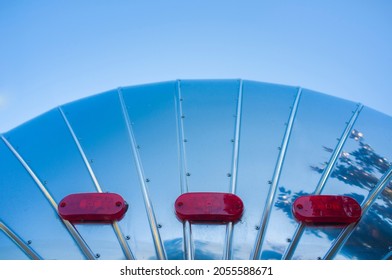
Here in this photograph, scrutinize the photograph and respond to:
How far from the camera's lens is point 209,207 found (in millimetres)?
2422

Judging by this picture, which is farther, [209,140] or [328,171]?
[209,140]

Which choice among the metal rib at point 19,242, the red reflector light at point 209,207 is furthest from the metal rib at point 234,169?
the metal rib at point 19,242

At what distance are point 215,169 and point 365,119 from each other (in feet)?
6.84

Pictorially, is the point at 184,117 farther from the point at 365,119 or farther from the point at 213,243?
the point at 365,119

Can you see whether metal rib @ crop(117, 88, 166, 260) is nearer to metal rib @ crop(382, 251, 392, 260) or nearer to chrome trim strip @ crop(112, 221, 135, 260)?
chrome trim strip @ crop(112, 221, 135, 260)

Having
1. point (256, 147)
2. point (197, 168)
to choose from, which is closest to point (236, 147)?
point (256, 147)

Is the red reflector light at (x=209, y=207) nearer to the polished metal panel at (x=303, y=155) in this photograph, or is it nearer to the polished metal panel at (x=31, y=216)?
the polished metal panel at (x=303, y=155)

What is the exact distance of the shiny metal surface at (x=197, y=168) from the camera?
238 centimetres

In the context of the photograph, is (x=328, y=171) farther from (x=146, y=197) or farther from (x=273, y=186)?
(x=146, y=197)

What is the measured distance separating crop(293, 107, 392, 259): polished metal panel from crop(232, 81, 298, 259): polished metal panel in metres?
0.39

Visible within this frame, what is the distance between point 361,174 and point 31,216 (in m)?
2.92

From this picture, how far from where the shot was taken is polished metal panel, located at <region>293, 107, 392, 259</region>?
235cm

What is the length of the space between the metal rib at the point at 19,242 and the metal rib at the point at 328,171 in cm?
177
